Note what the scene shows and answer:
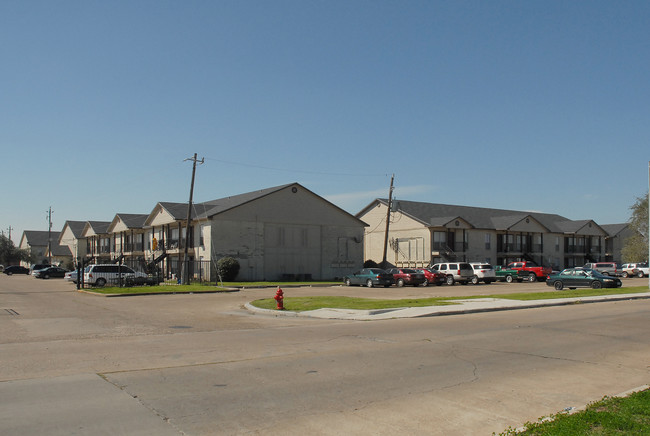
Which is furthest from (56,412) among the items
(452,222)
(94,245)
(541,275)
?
(94,245)

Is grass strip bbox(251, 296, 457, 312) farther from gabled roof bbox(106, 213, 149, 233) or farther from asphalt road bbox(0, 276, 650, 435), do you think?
gabled roof bbox(106, 213, 149, 233)

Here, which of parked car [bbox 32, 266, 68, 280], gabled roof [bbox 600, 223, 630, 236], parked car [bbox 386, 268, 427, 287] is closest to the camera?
parked car [bbox 386, 268, 427, 287]

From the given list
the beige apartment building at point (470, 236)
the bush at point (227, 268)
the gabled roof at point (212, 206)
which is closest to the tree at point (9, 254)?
the gabled roof at point (212, 206)

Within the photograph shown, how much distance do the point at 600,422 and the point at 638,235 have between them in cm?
7234

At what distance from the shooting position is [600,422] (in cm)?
590

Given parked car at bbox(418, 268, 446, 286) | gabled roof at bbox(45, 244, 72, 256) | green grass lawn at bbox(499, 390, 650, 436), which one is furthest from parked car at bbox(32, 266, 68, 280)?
green grass lawn at bbox(499, 390, 650, 436)

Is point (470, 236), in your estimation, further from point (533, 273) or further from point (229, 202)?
point (229, 202)

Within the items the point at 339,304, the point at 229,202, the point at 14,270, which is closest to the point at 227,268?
the point at 229,202

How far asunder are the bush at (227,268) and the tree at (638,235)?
48808 millimetres

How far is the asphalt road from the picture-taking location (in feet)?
21.3

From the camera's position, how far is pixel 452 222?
199ft

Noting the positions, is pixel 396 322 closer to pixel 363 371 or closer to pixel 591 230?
pixel 363 371

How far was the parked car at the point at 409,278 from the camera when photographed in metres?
43.1

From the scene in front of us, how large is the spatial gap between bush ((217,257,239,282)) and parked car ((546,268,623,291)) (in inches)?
948
